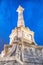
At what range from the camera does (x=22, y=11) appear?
50.1m

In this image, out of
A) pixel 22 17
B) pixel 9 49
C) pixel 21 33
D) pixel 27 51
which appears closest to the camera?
pixel 27 51

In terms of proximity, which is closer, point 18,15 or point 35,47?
point 35,47

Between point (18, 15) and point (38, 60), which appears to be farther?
point (18, 15)

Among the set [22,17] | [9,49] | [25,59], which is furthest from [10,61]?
[22,17]

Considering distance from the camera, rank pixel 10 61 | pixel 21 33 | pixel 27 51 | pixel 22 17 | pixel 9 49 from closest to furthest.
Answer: pixel 10 61, pixel 27 51, pixel 9 49, pixel 21 33, pixel 22 17

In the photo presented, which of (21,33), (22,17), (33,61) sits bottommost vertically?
(33,61)

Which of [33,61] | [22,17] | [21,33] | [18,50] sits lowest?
[33,61]

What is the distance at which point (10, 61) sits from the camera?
3512cm

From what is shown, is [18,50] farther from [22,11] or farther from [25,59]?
[22,11]

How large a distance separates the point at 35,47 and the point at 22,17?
1205 cm

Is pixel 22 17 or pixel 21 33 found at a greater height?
pixel 22 17

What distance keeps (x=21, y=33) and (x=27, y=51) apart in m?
7.91

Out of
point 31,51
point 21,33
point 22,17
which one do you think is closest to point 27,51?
point 31,51

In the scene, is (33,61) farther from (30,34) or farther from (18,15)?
(18,15)
